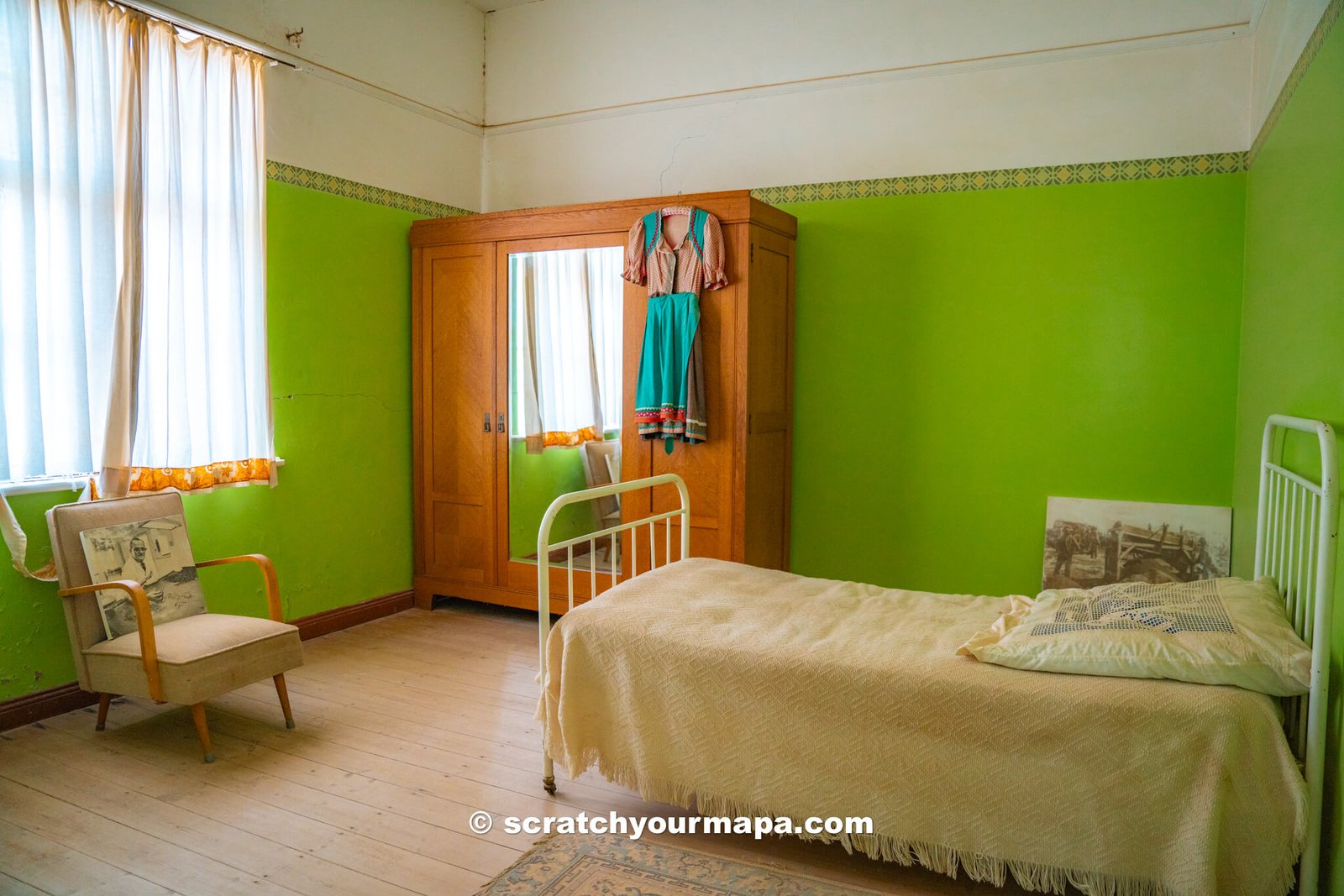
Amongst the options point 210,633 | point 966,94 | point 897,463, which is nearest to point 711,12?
point 966,94

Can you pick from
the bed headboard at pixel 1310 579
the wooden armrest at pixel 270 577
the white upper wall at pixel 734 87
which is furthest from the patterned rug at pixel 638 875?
the white upper wall at pixel 734 87

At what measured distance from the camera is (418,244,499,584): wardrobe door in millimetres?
4574

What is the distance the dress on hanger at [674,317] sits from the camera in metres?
3.93

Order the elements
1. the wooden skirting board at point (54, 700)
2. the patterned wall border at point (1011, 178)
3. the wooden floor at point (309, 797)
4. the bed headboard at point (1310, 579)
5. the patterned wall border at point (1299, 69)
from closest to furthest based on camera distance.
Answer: the bed headboard at point (1310, 579) → the patterned wall border at point (1299, 69) → the wooden floor at point (309, 797) → the wooden skirting board at point (54, 700) → the patterned wall border at point (1011, 178)

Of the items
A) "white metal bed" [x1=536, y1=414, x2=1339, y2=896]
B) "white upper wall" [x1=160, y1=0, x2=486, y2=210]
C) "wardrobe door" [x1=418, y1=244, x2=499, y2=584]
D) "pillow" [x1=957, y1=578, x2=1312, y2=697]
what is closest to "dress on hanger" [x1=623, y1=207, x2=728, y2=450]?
"wardrobe door" [x1=418, y1=244, x2=499, y2=584]

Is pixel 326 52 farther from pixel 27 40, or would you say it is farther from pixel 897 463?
pixel 897 463

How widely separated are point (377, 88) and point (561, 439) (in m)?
2.04

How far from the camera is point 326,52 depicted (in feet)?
13.8

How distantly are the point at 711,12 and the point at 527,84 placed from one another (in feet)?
3.86

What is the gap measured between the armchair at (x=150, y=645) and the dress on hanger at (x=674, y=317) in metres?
1.78

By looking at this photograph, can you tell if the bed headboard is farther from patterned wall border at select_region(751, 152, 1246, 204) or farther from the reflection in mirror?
the reflection in mirror

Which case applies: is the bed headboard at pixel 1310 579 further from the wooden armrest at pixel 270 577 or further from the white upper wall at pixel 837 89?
the wooden armrest at pixel 270 577

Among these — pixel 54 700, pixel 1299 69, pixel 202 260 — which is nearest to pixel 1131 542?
pixel 1299 69

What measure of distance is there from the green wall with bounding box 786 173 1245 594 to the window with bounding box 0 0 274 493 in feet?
8.48
